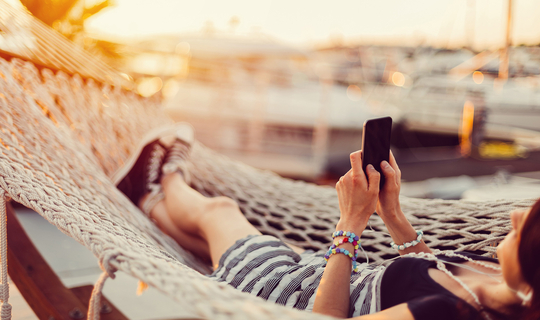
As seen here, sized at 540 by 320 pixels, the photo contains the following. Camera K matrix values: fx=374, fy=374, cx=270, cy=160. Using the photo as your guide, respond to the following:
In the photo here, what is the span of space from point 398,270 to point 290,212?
714 mm

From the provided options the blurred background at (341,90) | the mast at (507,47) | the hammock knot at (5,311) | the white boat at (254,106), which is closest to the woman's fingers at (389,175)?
the hammock knot at (5,311)

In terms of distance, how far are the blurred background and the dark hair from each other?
4046mm

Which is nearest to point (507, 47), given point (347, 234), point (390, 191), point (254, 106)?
point (254, 106)

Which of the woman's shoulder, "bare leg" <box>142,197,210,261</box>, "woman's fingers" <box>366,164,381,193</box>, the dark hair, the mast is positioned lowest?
"bare leg" <box>142,197,210,261</box>

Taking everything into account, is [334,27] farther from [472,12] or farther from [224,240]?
[224,240]

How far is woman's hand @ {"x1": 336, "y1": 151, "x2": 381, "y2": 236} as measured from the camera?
0.71 metres

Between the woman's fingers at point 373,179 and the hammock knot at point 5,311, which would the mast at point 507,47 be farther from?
the hammock knot at point 5,311

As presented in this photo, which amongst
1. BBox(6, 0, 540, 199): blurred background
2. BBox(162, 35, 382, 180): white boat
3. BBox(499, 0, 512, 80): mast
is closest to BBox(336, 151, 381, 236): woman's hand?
BBox(6, 0, 540, 199): blurred background

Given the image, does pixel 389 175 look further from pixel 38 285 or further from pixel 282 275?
pixel 38 285

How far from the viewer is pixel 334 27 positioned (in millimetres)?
7234

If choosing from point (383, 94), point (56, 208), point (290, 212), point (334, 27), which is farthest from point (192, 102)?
point (56, 208)

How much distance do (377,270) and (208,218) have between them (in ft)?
A: 1.71

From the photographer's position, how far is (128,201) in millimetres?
1176

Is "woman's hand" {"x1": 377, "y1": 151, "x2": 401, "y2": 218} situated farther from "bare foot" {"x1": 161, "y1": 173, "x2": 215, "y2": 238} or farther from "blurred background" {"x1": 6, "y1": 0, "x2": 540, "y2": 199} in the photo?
"blurred background" {"x1": 6, "y1": 0, "x2": 540, "y2": 199}
